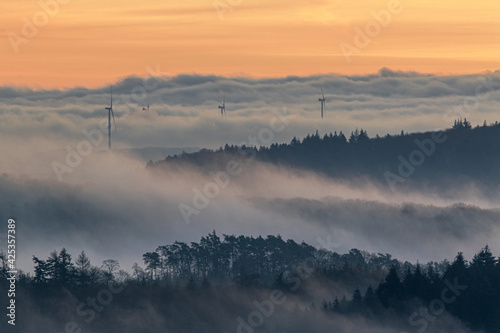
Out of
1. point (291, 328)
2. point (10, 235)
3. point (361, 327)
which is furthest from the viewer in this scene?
point (291, 328)

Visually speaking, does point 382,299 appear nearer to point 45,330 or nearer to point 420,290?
point 420,290

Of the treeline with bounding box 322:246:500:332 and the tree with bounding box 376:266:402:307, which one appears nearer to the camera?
the treeline with bounding box 322:246:500:332

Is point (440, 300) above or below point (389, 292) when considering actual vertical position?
below

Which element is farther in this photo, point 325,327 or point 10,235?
point 325,327

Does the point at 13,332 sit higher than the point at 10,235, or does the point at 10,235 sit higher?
the point at 10,235

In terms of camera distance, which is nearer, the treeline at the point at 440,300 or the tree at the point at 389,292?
the treeline at the point at 440,300

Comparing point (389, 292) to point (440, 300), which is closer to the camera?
point (440, 300)

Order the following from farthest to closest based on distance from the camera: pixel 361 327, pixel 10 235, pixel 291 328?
1. pixel 291 328
2. pixel 361 327
3. pixel 10 235

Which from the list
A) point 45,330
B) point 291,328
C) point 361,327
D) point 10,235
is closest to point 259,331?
point 291,328

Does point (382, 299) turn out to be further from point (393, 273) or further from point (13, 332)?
point (13, 332)

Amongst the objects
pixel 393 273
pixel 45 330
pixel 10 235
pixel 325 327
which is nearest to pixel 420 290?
pixel 393 273
